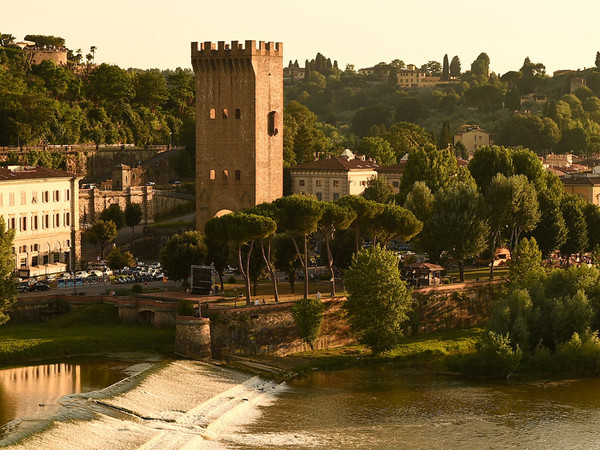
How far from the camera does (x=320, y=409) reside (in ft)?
182

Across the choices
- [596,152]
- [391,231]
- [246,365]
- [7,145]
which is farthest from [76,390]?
[596,152]

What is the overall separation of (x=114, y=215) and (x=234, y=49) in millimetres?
21348

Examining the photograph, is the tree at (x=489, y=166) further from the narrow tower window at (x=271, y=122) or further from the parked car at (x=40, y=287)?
the parked car at (x=40, y=287)

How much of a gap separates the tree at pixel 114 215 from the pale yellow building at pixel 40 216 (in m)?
13.9

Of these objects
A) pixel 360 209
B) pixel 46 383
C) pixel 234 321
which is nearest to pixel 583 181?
pixel 360 209

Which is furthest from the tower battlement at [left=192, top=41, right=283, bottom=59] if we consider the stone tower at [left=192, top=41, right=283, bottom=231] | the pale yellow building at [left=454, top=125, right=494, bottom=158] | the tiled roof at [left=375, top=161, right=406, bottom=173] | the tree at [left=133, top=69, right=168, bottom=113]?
the pale yellow building at [left=454, top=125, right=494, bottom=158]

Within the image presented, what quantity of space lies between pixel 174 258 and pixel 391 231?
1202cm

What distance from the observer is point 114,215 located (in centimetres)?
9919

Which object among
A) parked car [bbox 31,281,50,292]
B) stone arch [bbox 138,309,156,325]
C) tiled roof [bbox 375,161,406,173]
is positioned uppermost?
tiled roof [bbox 375,161,406,173]

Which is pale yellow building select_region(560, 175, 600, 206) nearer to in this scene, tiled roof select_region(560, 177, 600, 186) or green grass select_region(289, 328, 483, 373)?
tiled roof select_region(560, 177, 600, 186)

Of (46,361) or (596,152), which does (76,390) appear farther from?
(596,152)

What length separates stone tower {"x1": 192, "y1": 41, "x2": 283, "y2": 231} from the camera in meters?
83.4

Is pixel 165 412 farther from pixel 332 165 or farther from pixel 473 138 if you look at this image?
pixel 473 138

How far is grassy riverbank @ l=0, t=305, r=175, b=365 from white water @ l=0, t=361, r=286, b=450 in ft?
11.9
